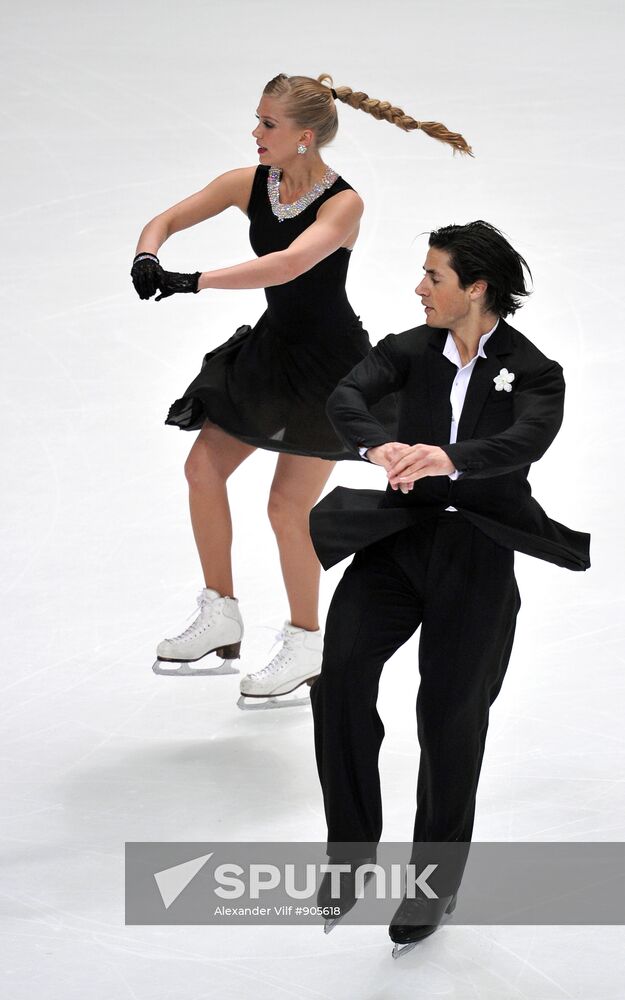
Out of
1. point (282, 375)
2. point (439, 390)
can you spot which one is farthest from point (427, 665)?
point (282, 375)

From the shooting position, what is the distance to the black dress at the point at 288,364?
4070mm

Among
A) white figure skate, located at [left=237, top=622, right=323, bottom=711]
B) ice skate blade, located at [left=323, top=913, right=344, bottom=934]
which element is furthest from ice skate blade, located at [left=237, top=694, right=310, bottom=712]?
ice skate blade, located at [left=323, top=913, right=344, bottom=934]

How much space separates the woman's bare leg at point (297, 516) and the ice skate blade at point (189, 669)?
0.87ft

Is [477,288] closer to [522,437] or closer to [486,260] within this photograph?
[486,260]

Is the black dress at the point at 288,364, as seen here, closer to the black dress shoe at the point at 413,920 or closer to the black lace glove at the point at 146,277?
the black lace glove at the point at 146,277

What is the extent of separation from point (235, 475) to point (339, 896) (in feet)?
9.53

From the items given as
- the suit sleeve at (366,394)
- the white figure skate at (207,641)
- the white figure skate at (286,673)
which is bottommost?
the white figure skate at (286,673)

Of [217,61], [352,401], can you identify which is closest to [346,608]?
[352,401]

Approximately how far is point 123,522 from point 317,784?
170 cm

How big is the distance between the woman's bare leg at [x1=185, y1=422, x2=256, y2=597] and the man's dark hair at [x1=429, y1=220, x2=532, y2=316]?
1.22m

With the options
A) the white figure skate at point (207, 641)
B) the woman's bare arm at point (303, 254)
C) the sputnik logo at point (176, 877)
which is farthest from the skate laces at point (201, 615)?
the woman's bare arm at point (303, 254)

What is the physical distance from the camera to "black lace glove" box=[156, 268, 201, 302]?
3.60m

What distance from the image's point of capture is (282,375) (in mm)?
4184

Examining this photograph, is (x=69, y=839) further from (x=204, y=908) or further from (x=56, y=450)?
(x=56, y=450)
